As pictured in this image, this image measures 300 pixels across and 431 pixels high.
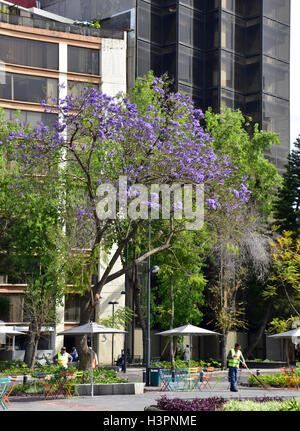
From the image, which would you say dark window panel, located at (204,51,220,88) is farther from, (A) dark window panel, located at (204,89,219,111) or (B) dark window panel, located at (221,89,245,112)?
(B) dark window panel, located at (221,89,245,112)

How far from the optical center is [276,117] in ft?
235

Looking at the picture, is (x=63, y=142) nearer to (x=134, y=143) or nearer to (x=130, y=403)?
(x=134, y=143)

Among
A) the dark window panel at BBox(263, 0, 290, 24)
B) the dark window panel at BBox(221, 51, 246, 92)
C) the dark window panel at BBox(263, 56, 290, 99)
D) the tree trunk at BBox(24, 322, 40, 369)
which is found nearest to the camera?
the tree trunk at BBox(24, 322, 40, 369)

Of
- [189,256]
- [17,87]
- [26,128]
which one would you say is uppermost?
[17,87]

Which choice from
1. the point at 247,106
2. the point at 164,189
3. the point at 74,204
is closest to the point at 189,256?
the point at 164,189

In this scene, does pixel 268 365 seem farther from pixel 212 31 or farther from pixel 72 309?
pixel 212 31

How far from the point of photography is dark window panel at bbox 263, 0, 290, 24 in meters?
72.6

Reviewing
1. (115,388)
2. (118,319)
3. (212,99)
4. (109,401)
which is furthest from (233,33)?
(109,401)

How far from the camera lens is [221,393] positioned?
29.2m

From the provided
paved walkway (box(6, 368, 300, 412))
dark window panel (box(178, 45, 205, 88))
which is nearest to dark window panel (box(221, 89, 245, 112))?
dark window panel (box(178, 45, 205, 88))

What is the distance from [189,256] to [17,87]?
28.1 m

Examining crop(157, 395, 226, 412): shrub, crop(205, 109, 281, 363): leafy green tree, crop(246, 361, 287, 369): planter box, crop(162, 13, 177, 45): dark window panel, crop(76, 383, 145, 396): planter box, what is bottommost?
crop(246, 361, 287, 369): planter box

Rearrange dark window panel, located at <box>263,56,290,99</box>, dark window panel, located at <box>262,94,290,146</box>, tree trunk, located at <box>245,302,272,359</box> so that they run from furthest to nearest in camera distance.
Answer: dark window panel, located at <box>263,56,290,99</box> < dark window panel, located at <box>262,94,290,146</box> < tree trunk, located at <box>245,302,272,359</box>

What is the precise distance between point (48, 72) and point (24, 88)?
235cm
